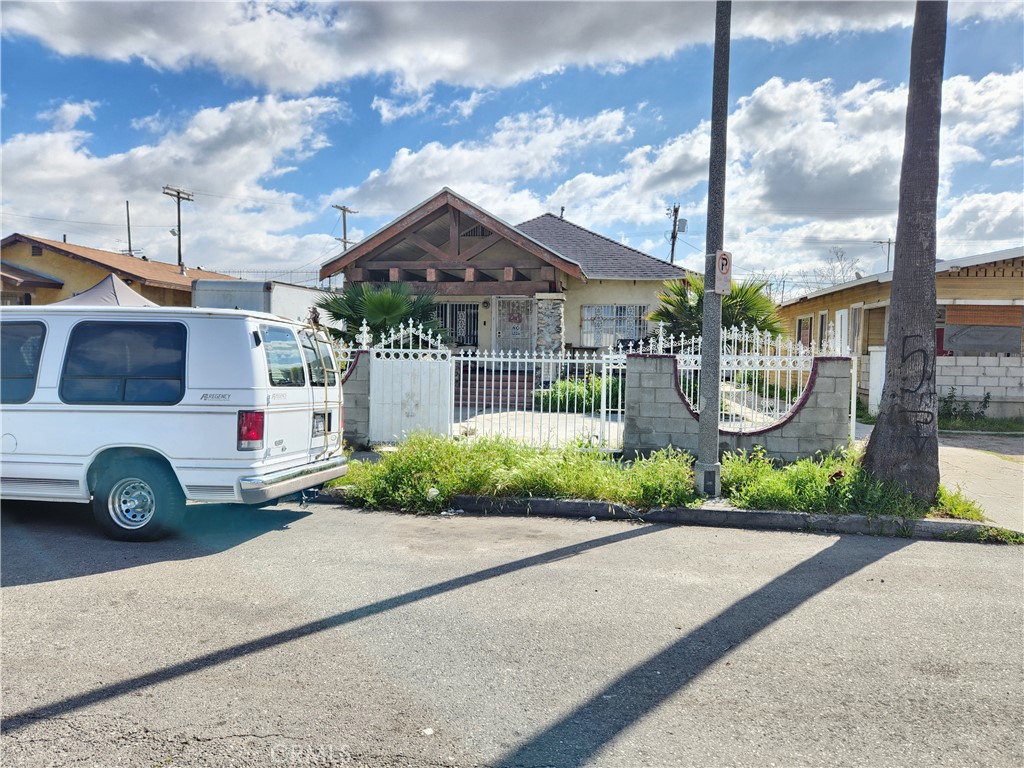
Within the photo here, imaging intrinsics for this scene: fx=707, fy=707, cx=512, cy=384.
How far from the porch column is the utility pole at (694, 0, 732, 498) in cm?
1010

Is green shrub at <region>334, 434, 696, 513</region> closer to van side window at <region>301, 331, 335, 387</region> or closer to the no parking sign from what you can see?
van side window at <region>301, 331, 335, 387</region>

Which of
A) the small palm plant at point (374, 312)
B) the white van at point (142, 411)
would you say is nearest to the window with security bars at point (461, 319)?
the small palm plant at point (374, 312)

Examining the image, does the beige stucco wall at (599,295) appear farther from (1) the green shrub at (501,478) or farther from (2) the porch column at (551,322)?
(1) the green shrub at (501,478)

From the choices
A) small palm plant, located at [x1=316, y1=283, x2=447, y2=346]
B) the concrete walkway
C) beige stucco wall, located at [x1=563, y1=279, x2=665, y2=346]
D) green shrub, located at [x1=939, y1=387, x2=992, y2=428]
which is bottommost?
the concrete walkway

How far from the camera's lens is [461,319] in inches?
773

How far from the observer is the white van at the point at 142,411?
5695 millimetres

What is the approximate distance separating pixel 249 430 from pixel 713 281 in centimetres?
466

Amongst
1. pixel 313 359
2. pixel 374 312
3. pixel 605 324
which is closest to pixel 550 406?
pixel 313 359

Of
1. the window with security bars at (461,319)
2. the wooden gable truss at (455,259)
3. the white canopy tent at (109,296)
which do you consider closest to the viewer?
the white canopy tent at (109,296)

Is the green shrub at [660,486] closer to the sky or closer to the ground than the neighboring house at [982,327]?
closer to the ground

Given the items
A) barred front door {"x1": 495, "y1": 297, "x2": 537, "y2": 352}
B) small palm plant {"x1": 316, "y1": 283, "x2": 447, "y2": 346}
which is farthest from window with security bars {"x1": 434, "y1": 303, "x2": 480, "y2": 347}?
small palm plant {"x1": 316, "y1": 283, "x2": 447, "y2": 346}

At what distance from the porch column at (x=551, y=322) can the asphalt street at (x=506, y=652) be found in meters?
11.7

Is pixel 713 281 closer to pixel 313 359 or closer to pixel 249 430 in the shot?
pixel 313 359

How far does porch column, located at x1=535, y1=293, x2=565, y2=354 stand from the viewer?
17547 mm
